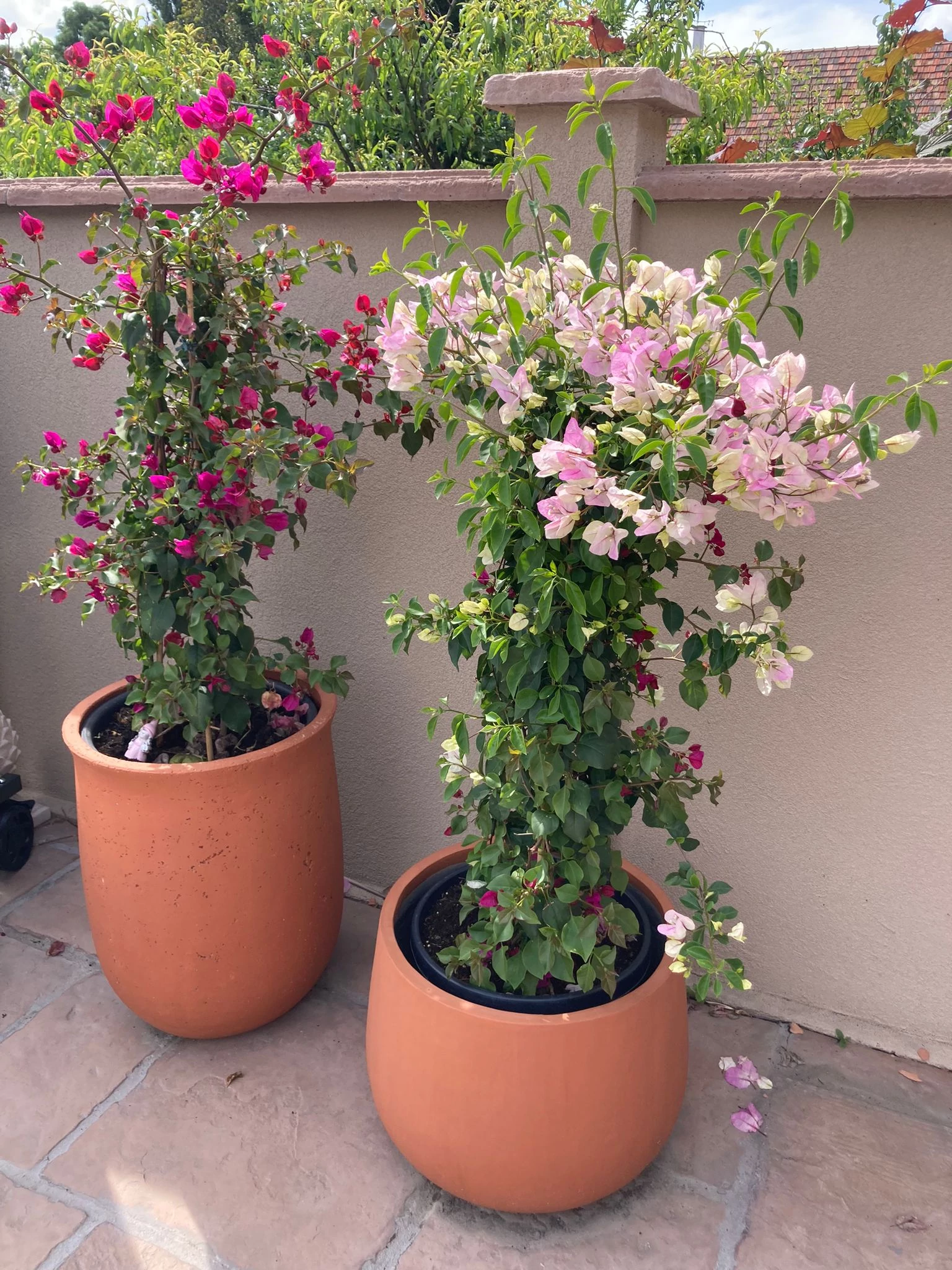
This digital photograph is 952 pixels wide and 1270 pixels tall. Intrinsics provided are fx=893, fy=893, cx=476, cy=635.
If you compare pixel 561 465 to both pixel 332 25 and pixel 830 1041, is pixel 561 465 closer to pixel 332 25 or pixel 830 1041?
pixel 830 1041

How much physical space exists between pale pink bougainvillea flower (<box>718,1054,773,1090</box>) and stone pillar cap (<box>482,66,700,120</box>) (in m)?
1.84

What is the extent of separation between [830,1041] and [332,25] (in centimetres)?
328

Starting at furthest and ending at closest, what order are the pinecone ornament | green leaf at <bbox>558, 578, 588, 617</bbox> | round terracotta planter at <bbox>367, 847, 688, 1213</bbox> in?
the pinecone ornament < round terracotta planter at <bbox>367, 847, 688, 1213</bbox> < green leaf at <bbox>558, 578, 588, 617</bbox>

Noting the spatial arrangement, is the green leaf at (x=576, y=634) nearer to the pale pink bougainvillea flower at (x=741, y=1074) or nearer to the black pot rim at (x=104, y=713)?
the black pot rim at (x=104, y=713)

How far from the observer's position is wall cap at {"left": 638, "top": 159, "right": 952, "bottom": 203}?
144 cm

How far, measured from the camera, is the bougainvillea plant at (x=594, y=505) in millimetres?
1040

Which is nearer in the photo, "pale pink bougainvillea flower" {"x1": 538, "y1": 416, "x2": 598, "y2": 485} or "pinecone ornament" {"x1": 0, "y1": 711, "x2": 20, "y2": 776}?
"pale pink bougainvillea flower" {"x1": 538, "y1": 416, "x2": 598, "y2": 485}

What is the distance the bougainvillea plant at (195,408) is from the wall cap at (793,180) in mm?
590

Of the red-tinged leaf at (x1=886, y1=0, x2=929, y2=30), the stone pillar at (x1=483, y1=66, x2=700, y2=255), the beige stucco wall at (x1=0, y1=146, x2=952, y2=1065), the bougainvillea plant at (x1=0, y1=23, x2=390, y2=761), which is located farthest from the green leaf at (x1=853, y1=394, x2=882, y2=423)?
the red-tinged leaf at (x1=886, y1=0, x2=929, y2=30)

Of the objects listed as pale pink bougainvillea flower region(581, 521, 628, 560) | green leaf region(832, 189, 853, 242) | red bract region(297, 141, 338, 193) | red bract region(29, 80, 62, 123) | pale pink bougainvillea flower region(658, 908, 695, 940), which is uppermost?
red bract region(29, 80, 62, 123)

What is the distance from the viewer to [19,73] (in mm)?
1432

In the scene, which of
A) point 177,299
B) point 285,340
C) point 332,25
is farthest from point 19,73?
point 332,25

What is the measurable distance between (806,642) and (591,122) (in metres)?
1.05

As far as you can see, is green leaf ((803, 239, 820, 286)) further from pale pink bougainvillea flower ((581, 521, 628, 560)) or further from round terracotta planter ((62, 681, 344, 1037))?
round terracotta planter ((62, 681, 344, 1037))
